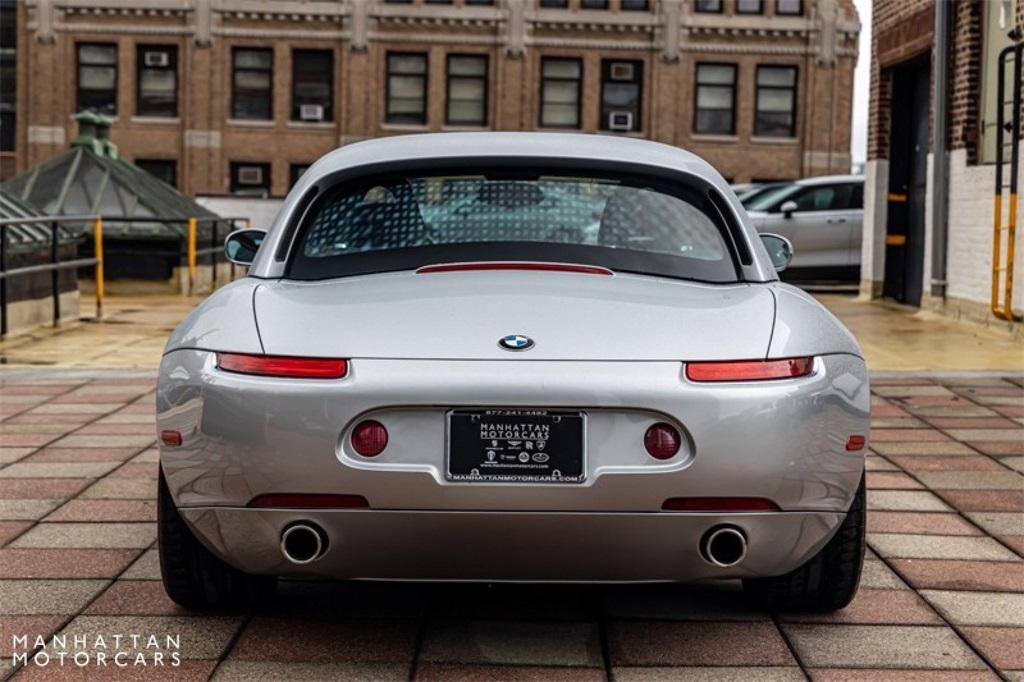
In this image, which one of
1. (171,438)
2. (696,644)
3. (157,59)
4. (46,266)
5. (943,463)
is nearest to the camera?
(171,438)

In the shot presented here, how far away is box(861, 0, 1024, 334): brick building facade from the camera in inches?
576

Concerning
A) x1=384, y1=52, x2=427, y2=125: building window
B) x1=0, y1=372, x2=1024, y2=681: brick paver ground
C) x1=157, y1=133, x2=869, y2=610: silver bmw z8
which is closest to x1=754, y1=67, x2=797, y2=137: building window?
x1=384, y1=52, x2=427, y2=125: building window

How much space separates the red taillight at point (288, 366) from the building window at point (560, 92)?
39.2 m

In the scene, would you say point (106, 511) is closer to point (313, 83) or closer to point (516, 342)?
point (516, 342)

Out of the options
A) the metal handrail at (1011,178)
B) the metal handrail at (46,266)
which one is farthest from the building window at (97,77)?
the metal handrail at (1011,178)

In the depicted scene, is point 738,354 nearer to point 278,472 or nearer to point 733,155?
point 278,472

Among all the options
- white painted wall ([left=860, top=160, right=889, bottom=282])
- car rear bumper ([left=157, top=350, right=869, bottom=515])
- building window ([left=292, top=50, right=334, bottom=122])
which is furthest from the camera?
building window ([left=292, top=50, right=334, bottom=122])

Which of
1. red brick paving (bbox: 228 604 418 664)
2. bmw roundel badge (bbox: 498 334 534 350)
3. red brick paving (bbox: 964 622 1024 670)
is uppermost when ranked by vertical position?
bmw roundel badge (bbox: 498 334 534 350)

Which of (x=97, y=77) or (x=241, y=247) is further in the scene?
(x=97, y=77)

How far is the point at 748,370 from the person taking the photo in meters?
3.61

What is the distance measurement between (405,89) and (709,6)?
9061 mm

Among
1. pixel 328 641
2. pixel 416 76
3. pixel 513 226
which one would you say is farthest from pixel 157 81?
pixel 328 641

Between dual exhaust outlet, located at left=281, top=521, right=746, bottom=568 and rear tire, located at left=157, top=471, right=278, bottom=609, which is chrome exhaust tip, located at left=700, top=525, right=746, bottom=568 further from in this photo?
rear tire, located at left=157, top=471, right=278, bottom=609

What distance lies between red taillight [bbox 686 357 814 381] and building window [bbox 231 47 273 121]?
39.9 metres
